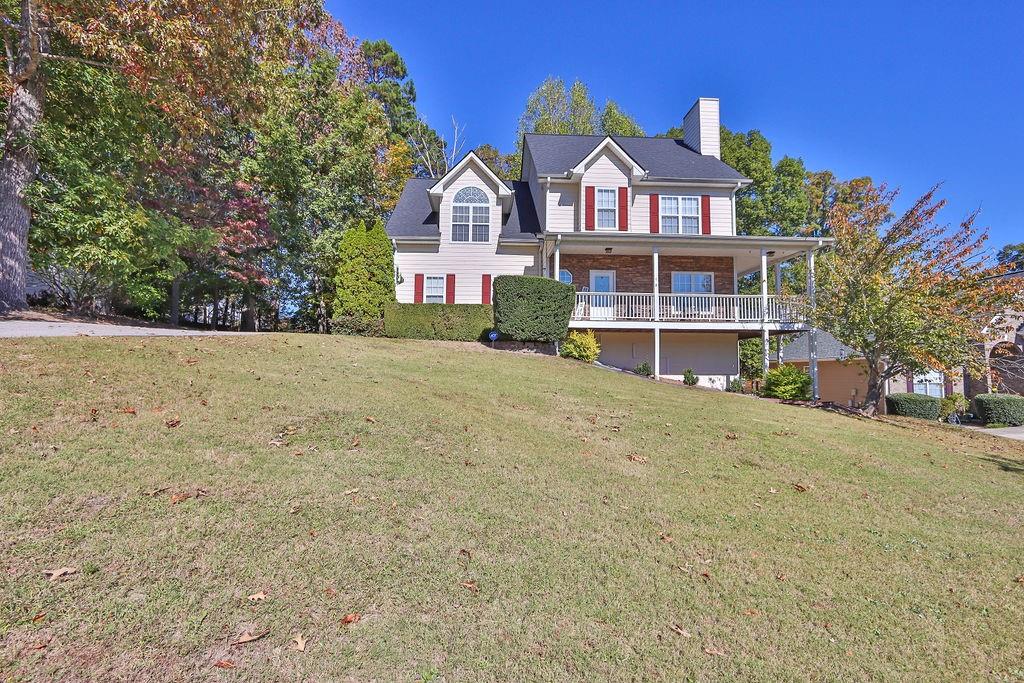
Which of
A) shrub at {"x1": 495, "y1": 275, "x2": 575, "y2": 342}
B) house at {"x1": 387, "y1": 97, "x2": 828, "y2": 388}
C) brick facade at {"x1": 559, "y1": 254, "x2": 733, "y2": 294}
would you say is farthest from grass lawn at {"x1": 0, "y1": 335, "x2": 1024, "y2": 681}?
brick facade at {"x1": 559, "y1": 254, "x2": 733, "y2": 294}

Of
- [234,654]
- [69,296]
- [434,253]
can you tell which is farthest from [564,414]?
[69,296]

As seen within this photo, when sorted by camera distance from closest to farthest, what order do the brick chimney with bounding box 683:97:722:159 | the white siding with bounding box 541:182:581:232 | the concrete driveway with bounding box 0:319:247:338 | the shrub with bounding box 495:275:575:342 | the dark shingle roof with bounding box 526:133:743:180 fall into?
the concrete driveway with bounding box 0:319:247:338 < the shrub with bounding box 495:275:575:342 < the white siding with bounding box 541:182:581:232 < the dark shingle roof with bounding box 526:133:743:180 < the brick chimney with bounding box 683:97:722:159

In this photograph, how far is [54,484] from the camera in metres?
4.07

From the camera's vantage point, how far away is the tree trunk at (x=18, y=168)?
11.6m

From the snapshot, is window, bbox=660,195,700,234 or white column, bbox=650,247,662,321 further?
window, bbox=660,195,700,234

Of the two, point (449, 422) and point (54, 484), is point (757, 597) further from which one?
point (54, 484)

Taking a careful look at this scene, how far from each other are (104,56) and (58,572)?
13.0m

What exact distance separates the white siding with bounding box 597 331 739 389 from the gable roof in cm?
499

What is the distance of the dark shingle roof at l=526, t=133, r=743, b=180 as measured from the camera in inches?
781

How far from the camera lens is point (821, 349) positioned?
24.5 metres

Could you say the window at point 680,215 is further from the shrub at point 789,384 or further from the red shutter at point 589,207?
the shrub at point 789,384

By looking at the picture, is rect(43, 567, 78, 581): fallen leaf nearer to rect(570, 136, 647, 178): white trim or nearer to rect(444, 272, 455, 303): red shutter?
rect(444, 272, 455, 303): red shutter

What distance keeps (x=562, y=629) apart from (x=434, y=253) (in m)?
17.2

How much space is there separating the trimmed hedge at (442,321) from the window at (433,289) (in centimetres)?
273
